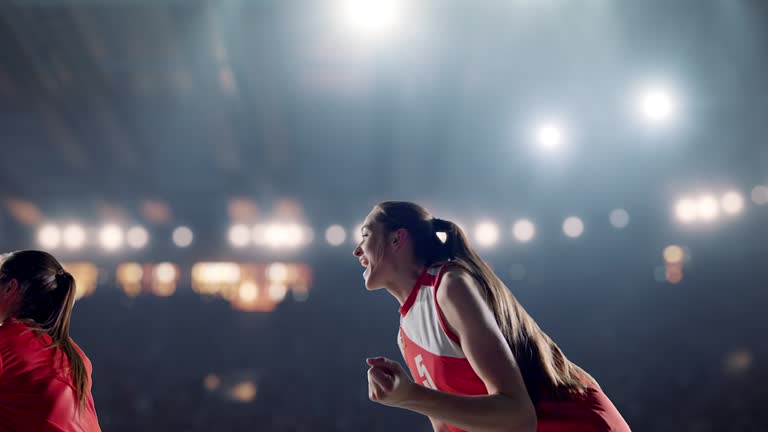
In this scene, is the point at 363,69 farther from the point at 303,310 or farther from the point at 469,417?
the point at 469,417

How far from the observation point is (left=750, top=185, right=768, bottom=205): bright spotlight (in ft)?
51.6

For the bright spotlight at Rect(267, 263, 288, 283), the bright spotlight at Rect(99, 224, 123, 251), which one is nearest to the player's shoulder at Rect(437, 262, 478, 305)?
Result: the bright spotlight at Rect(267, 263, 288, 283)

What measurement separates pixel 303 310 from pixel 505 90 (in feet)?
33.5

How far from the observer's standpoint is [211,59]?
42.3 ft

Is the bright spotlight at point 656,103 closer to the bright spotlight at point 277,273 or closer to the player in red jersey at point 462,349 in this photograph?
the player in red jersey at point 462,349

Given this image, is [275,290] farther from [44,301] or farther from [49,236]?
[44,301]

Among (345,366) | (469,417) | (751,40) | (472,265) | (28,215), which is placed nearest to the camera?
(469,417)

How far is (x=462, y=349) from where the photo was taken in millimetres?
1872

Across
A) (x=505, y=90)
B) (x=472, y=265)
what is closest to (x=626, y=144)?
(x=505, y=90)

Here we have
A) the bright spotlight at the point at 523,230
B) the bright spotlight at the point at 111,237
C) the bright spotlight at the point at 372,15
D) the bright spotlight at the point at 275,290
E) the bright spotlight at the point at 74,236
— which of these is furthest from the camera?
the bright spotlight at the point at 275,290

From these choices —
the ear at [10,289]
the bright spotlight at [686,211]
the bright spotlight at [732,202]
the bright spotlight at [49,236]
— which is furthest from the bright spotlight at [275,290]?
the ear at [10,289]

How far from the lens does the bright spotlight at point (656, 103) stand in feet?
43.6

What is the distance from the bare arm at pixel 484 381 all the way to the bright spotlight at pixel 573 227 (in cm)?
1752

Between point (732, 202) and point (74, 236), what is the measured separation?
22929mm
